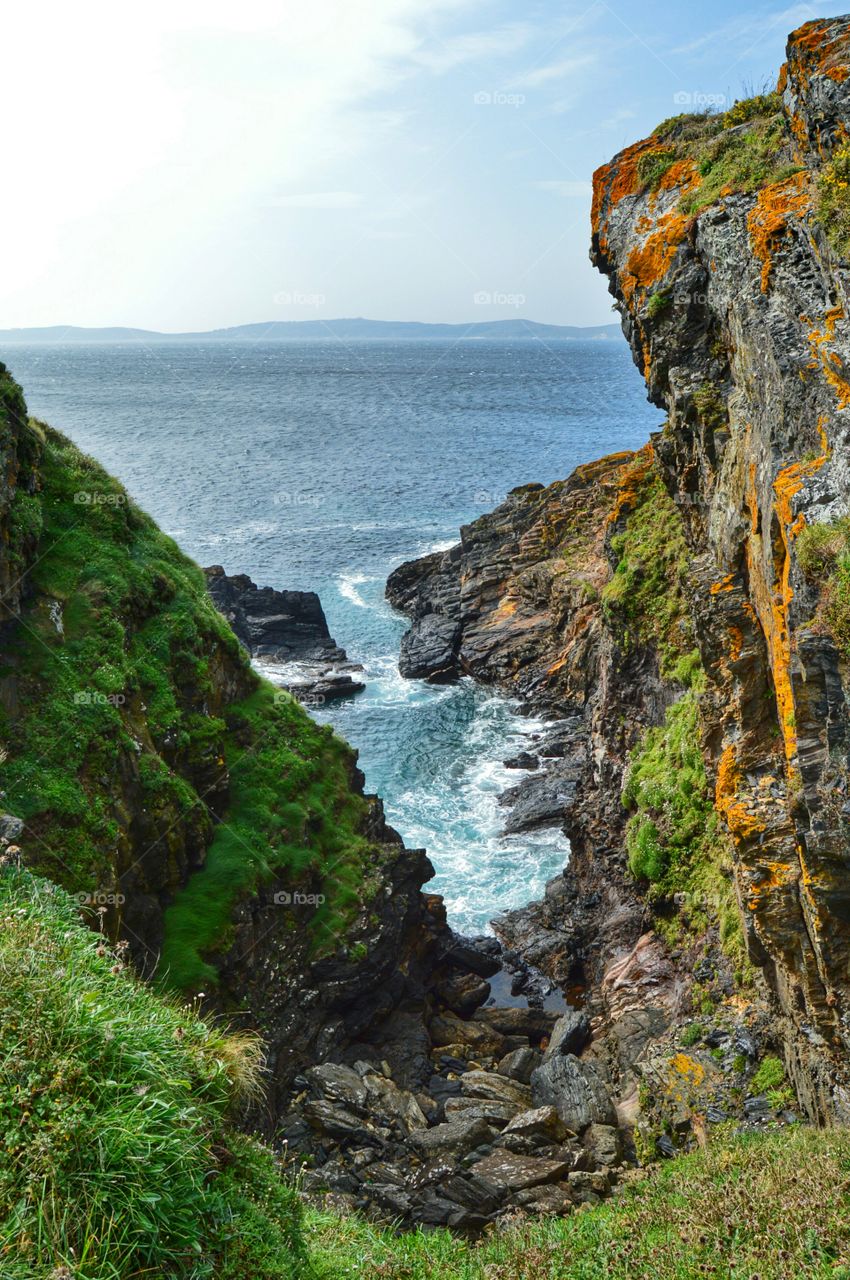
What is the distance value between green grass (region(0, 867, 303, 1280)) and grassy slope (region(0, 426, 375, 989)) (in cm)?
1012

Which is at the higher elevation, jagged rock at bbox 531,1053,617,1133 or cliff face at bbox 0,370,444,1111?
cliff face at bbox 0,370,444,1111

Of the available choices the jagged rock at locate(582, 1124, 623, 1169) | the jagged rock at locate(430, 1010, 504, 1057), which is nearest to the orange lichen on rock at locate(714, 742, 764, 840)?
the jagged rock at locate(582, 1124, 623, 1169)

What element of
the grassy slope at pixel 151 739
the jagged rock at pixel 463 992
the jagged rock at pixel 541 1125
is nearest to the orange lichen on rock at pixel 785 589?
the jagged rock at pixel 541 1125

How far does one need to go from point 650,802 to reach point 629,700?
575cm

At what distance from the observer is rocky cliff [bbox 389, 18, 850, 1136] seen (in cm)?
1202

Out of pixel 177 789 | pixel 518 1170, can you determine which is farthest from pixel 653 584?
pixel 518 1170

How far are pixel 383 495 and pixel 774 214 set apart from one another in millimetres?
73799

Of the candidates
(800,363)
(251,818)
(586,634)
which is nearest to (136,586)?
(251,818)

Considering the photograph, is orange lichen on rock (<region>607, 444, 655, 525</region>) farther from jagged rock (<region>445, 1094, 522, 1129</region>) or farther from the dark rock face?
the dark rock face

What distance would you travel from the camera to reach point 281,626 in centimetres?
5419

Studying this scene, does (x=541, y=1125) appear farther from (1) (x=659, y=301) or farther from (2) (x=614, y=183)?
(2) (x=614, y=183)

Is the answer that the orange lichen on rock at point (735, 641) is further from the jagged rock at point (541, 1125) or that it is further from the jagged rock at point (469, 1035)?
the jagged rock at point (469, 1035)

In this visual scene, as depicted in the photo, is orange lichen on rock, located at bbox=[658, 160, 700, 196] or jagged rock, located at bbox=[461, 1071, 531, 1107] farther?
jagged rock, located at bbox=[461, 1071, 531, 1107]

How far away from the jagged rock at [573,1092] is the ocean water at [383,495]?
1063cm
